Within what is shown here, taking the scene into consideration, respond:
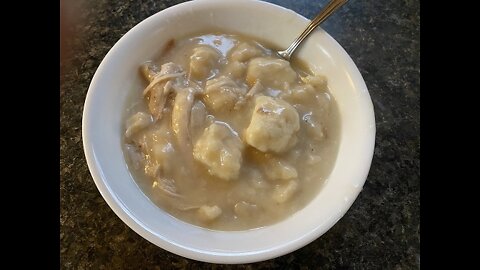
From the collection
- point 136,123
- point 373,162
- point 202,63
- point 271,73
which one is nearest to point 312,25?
point 271,73

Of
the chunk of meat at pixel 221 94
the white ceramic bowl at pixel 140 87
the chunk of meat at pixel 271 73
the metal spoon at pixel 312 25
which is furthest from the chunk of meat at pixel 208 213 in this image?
the metal spoon at pixel 312 25

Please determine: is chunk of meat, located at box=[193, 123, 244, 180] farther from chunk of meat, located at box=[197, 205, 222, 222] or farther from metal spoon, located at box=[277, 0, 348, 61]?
metal spoon, located at box=[277, 0, 348, 61]

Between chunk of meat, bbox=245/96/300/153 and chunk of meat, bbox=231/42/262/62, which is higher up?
chunk of meat, bbox=231/42/262/62

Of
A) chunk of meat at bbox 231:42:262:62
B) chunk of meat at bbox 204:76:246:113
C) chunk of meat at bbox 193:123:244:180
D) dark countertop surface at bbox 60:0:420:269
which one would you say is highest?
chunk of meat at bbox 231:42:262:62

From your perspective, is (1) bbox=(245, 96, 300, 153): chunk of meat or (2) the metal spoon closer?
(1) bbox=(245, 96, 300, 153): chunk of meat

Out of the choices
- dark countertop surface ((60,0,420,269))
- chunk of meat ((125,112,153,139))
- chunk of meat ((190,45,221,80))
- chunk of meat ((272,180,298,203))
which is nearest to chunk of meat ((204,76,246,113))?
chunk of meat ((190,45,221,80))

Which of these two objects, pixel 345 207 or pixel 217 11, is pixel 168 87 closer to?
pixel 217 11

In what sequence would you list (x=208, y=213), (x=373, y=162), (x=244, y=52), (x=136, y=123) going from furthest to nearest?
1. (x=373, y=162)
2. (x=244, y=52)
3. (x=136, y=123)
4. (x=208, y=213)

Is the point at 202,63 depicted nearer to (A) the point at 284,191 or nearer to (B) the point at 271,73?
(B) the point at 271,73
